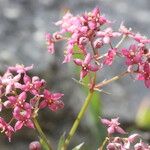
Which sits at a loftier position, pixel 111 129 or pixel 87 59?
pixel 87 59

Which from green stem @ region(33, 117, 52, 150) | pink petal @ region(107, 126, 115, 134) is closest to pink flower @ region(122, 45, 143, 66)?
pink petal @ region(107, 126, 115, 134)

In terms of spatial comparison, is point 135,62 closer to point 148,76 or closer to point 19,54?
point 148,76

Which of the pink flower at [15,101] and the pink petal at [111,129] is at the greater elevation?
the pink flower at [15,101]

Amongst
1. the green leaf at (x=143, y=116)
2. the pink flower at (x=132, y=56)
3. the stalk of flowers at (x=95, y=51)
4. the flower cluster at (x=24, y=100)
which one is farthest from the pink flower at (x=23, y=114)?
the green leaf at (x=143, y=116)

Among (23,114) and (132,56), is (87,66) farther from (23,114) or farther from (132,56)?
(23,114)

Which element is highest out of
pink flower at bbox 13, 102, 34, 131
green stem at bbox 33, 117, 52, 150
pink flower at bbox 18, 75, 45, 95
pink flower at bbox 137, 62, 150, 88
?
pink flower at bbox 137, 62, 150, 88

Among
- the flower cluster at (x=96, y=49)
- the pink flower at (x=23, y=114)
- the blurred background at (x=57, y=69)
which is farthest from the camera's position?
the blurred background at (x=57, y=69)

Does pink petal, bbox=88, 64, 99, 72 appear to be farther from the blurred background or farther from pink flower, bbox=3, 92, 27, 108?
the blurred background

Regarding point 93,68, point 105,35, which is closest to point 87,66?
point 93,68

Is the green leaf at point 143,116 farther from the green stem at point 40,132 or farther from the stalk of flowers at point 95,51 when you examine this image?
the green stem at point 40,132
